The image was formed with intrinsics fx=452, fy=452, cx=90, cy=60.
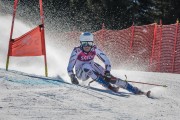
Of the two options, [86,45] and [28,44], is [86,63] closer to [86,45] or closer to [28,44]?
[86,45]

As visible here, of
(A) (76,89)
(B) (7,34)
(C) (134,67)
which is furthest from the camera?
(C) (134,67)

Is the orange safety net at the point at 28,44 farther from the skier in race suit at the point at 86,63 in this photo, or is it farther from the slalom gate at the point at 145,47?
the slalom gate at the point at 145,47

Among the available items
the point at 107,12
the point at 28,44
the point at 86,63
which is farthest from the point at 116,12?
the point at 86,63

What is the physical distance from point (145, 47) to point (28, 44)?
11554 millimetres

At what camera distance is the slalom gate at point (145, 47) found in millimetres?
18984

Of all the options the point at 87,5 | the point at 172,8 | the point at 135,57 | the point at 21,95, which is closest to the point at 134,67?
the point at 135,57

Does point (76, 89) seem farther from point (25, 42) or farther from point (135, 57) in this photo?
point (135, 57)

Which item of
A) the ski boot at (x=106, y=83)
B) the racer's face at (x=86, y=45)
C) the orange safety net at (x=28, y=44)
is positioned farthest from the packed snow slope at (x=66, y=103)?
the racer's face at (x=86, y=45)

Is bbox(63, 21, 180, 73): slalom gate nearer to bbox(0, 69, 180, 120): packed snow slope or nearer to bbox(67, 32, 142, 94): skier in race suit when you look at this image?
bbox(67, 32, 142, 94): skier in race suit

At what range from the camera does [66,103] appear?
6.81m

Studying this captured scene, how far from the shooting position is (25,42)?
34.0 ft

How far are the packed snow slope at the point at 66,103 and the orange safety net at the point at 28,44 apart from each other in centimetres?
132

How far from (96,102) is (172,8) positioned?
34.4 metres

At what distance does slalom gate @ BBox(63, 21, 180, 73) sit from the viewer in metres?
19.0
